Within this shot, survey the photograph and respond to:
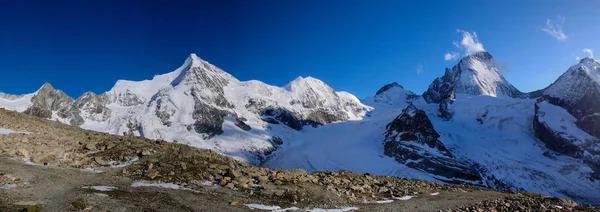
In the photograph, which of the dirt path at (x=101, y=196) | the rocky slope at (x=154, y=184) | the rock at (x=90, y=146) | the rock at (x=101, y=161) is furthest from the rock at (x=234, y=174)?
the rock at (x=90, y=146)

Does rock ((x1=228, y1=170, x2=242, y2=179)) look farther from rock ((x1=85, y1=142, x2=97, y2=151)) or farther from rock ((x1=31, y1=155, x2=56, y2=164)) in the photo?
rock ((x1=31, y1=155, x2=56, y2=164))

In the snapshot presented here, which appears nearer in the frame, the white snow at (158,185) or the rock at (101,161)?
the white snow at (158,185)

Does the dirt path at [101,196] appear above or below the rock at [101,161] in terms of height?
below

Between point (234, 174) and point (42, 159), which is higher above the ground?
point (42, 159)

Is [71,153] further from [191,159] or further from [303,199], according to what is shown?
[303,199]

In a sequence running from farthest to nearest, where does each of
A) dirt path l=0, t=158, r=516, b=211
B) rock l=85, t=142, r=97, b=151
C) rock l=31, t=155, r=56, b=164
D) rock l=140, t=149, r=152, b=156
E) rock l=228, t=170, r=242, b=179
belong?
1. rock l=85, t=142, r=97, b=151
2. rock l=140, t=149, r=152, b=156
3. rock l=31, t=155, r=56, b=164
4. rock l=228, t=170, r=242, b=179
5. dirt path l=0, t=158, r=516, b=211

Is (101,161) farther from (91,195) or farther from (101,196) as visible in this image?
(101,196)

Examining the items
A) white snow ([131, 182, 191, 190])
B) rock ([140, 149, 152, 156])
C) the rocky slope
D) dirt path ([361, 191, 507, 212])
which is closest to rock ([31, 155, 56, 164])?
the rocky slope

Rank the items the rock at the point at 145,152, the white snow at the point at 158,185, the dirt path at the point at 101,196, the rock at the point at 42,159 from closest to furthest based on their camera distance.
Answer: the dirt path at the point at 101,196, the white snow at the point at 158,185, the rock at the point at 42,159, the rock at the point at 145,152

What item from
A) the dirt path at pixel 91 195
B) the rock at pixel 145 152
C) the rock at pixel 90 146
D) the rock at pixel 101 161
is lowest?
the dirt path at pixel 91 195

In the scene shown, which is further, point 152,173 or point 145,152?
point 145,152

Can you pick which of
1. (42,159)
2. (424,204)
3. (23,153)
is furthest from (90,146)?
(424,204)

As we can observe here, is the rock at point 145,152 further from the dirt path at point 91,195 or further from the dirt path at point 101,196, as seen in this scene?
the dirt path at point 91,195

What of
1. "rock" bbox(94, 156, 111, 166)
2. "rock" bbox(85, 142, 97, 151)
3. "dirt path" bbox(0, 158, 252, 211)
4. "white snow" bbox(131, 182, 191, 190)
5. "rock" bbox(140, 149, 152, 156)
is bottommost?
"dirt path" bbox(0, 158, 252, 211)
